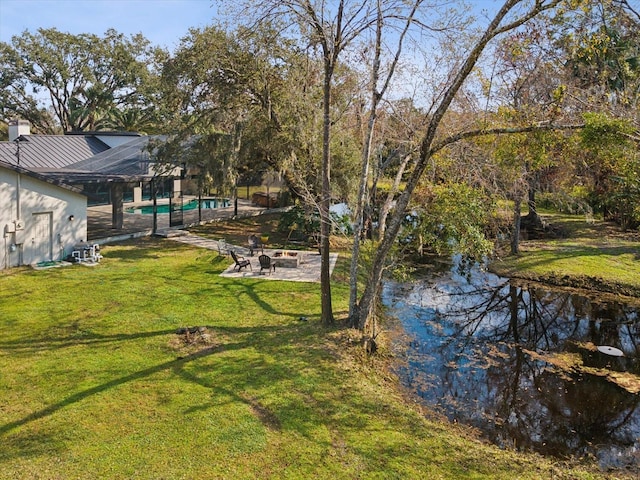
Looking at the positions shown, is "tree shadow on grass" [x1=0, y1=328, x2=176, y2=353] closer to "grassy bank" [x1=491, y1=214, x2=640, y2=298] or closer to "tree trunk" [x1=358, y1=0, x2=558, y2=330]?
"tree trunk" [x1=358, y1=0, x2=558, y2=330]

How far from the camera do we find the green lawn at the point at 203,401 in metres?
6.18

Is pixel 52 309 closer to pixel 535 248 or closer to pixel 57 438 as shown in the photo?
pixel 57 438

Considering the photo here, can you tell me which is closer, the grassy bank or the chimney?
the grassy bank

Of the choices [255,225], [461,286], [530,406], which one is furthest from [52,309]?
[255,225]

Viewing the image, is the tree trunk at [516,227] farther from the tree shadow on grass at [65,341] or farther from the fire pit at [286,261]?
the tree shadow on grass at [65,341]

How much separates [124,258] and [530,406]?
14.1m

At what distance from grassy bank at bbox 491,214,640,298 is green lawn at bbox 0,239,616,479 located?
9.05 meters

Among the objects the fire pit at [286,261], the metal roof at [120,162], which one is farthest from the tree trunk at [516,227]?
the metal roof at [120,162]

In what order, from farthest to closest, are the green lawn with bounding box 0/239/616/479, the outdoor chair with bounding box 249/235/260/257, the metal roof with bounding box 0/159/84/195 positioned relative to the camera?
the outdoor chair with bounding box 249/235/260/257
the metal roof with bounding box 0/159/84/195
the green lawn with bounding box 0/239/616/479

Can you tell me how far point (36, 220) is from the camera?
1553 centimetres

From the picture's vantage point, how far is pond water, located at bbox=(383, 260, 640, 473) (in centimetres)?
795

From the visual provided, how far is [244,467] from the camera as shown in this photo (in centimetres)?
607

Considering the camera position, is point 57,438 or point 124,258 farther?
point 124,258

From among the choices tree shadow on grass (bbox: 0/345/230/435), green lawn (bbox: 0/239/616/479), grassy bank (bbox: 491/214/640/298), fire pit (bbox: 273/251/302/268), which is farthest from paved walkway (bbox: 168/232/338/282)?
grassy bank (bbox: 491/214/640/298)
